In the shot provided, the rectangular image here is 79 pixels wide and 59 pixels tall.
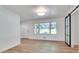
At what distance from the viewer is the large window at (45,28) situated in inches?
312

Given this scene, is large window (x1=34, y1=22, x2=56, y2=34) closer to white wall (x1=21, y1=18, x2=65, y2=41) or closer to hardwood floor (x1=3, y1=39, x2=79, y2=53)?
white wall (x1=21, y1=18, x2=65, y2=41)

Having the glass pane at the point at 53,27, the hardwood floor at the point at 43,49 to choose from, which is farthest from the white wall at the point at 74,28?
the glass pane at the point at 53,27

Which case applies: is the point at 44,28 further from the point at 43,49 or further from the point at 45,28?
the point at 43,49

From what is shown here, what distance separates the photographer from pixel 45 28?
8.06 m

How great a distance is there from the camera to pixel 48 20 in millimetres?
7922

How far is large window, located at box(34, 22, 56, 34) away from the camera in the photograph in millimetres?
7922

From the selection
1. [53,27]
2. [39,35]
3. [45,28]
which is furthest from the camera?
[39,35]

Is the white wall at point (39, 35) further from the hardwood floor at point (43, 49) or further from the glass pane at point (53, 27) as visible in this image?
the hardwood floor at point (43, 49)

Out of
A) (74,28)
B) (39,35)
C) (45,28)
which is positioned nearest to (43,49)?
(74,28)

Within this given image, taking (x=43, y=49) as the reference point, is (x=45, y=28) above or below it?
above

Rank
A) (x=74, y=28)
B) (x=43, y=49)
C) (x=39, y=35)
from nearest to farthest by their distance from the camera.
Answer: (x=43, y=49) < (x=74, y=28) < (x=39, y=35)
